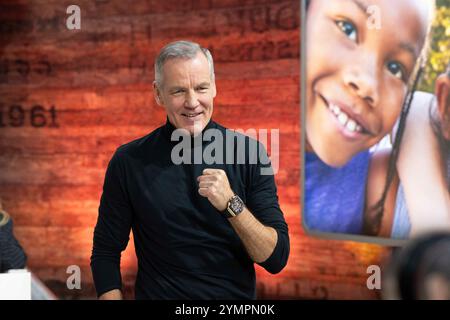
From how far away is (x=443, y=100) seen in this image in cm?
173

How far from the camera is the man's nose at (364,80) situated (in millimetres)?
2150

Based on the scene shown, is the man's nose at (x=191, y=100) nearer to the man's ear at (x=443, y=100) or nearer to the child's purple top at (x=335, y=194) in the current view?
the man's ear at (x=443, y=100)

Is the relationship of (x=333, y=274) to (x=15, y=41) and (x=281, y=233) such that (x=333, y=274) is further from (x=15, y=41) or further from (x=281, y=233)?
(x=15, y=41)

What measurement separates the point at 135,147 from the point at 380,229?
98cm

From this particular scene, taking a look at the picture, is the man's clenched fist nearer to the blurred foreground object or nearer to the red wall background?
the blurred foreground object

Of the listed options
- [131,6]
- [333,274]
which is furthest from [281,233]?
[131,6]

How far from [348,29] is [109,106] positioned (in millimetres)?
1706

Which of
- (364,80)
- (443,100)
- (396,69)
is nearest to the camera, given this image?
(443,100)

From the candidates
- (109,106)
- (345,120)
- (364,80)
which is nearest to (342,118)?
(345,120)

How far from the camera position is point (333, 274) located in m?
3.04

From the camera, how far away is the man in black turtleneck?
48.8 inches

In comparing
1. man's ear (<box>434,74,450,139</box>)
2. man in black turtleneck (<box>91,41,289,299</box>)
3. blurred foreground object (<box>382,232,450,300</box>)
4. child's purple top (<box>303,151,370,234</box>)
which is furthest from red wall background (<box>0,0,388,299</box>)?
blurred foreground object (<box>382,232,450,300</box>)

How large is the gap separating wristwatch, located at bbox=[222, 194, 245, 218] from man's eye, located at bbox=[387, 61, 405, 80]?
1.00m

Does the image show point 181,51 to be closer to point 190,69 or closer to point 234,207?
point 190,69
